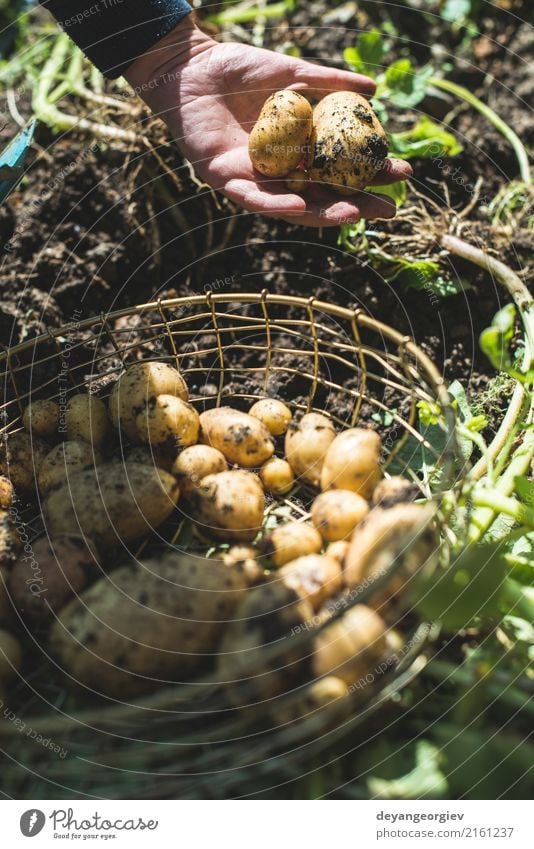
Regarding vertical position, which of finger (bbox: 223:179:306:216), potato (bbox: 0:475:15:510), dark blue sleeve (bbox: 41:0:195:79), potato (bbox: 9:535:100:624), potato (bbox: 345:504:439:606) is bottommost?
potato (bbox: 345:504:439:606)

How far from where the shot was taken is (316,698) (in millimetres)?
958

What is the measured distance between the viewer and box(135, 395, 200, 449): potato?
135cm

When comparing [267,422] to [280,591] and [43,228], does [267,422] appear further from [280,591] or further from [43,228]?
[43,228]

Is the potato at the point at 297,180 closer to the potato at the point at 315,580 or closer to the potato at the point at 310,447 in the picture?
the potato at the point at 310,447

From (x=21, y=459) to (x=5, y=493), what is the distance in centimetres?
8

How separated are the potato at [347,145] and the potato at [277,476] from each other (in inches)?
28.0

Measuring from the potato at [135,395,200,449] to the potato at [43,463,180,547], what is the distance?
111mm

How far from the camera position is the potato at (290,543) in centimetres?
119

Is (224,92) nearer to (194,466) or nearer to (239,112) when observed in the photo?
(239,112)

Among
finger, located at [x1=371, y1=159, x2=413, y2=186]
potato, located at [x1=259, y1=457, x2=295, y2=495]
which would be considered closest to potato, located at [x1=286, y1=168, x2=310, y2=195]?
finger, located at [x1=371, y1=159, x2=413, y2=186]

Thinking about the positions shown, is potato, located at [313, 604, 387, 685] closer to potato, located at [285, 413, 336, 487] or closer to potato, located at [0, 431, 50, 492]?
potato, located at [285, 413, 336, 487]

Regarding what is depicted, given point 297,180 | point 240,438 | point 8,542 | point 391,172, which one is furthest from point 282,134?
point 8,542

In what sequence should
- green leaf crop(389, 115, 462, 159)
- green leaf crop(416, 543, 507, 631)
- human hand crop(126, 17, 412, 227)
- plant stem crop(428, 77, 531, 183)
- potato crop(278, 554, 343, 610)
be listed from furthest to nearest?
plant stem crop(428, 77, 531, 183)
green leaf crop(389, 115, 462, 159)
human hand crop(126, 17, 412, 227)
potato crop(278, 554, 343, 610)
green leaf crop(416, 543, 507, 631)

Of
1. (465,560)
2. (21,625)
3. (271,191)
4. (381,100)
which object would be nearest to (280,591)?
(465,560)
